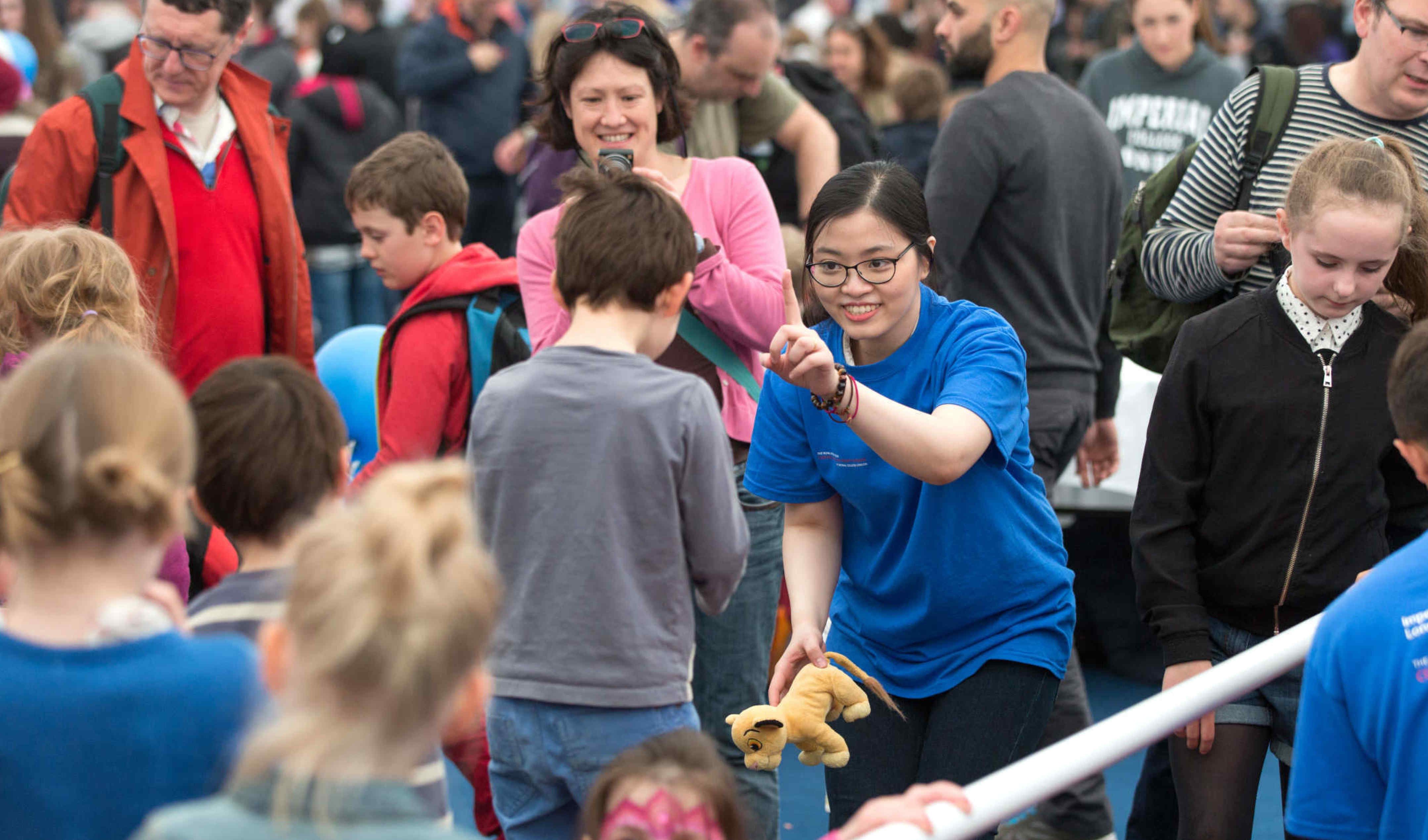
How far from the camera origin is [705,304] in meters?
3.14

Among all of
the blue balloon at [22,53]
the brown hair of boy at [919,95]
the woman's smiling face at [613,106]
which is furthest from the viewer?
the brown hair of boy at [919,95]

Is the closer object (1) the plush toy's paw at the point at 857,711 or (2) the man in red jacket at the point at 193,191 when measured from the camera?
(1) the plush toy's paw at the point at 857,711

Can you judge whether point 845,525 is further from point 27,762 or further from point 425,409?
point 27,762

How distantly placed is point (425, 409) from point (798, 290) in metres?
1.39

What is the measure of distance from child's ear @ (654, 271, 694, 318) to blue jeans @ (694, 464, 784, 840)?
0.83 m

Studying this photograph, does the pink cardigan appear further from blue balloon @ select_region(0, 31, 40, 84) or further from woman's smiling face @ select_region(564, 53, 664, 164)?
blue balloon @ select_region(0, 31, 40, 84)

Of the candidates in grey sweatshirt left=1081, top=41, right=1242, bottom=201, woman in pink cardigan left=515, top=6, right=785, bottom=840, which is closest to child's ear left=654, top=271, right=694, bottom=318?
woman in pink cardigan left=515, top=6, right=785, bottom=840

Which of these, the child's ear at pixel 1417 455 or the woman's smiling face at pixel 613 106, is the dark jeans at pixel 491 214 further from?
the child's ear at pixel 1417 455

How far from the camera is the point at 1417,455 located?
201 cm

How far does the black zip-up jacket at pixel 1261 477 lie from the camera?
2.63 metres

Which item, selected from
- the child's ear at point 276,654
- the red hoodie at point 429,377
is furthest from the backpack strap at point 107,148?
the child's ear at point 276,654

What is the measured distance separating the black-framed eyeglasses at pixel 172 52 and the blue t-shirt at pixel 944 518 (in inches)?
79.2

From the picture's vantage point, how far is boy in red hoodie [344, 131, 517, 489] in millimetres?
3422

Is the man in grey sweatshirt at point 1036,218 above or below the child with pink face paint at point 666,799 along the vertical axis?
above
